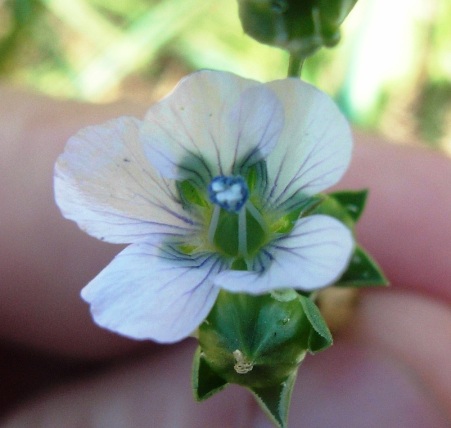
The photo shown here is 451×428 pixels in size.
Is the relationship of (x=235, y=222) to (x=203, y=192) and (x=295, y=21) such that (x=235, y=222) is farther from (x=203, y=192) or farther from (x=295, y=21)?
(x=295, y=21)

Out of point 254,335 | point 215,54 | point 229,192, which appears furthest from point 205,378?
point 215,54

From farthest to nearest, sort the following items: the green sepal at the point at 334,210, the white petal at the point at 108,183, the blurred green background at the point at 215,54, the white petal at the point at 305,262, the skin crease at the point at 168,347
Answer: the blurred green background at the point at 215,54, the skin crease at the point at 168,347, the green sepal at the point at 334,210, the white petal at the point at 108,183, the white petal at the point at 305,262

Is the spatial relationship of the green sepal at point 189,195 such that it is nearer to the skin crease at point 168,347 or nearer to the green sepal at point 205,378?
the green sepal at point 205,378

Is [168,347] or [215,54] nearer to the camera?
[168,347]

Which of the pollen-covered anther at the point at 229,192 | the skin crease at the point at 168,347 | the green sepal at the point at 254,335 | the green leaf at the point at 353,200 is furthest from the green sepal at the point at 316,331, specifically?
the skin crease at the point at 168,347

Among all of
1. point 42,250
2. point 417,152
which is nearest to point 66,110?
point 42,250

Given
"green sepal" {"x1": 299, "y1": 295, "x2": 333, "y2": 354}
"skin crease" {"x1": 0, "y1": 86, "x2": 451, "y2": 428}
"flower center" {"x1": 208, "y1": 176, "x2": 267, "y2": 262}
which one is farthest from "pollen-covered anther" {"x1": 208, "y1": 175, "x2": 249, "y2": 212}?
"skin crease" {"x1": 0, "y1": 86, "x2": 451, "y2": 428}
